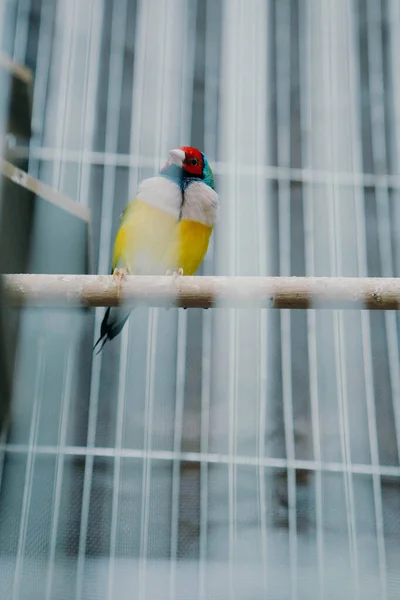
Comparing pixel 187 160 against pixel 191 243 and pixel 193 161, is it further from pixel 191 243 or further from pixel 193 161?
pixel 191 243

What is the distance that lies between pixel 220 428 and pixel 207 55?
67 centimetres

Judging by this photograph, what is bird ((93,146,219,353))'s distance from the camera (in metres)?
1.23

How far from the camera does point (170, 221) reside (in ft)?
4.26

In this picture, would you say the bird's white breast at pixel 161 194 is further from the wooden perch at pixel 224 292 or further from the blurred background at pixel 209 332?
the wooden perch at pixel 224 292

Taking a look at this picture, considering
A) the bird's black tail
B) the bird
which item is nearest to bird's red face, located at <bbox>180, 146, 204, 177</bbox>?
the bird

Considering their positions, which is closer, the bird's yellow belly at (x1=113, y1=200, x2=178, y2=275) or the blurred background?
the blurred background

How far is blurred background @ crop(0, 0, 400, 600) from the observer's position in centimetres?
95

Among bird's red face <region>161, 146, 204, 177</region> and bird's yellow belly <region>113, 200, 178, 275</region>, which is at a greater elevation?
bird's red face <region>161, 146, 204, 177</region>

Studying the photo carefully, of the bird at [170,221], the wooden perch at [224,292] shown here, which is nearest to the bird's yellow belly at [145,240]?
the bird at [170,221]

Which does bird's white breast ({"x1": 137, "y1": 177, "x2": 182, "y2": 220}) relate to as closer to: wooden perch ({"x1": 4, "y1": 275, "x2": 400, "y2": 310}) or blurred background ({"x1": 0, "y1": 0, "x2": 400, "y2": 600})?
blurred background ({"x1": 0, "y1": 0, "x2": 400, "y2": 600})

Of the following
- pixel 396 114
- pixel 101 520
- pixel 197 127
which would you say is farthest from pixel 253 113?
pixel 101 520

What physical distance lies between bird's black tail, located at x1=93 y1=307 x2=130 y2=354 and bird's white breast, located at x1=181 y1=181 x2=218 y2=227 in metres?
0.20

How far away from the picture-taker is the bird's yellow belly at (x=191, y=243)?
126 cm

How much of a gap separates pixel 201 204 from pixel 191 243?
0.08 metres
